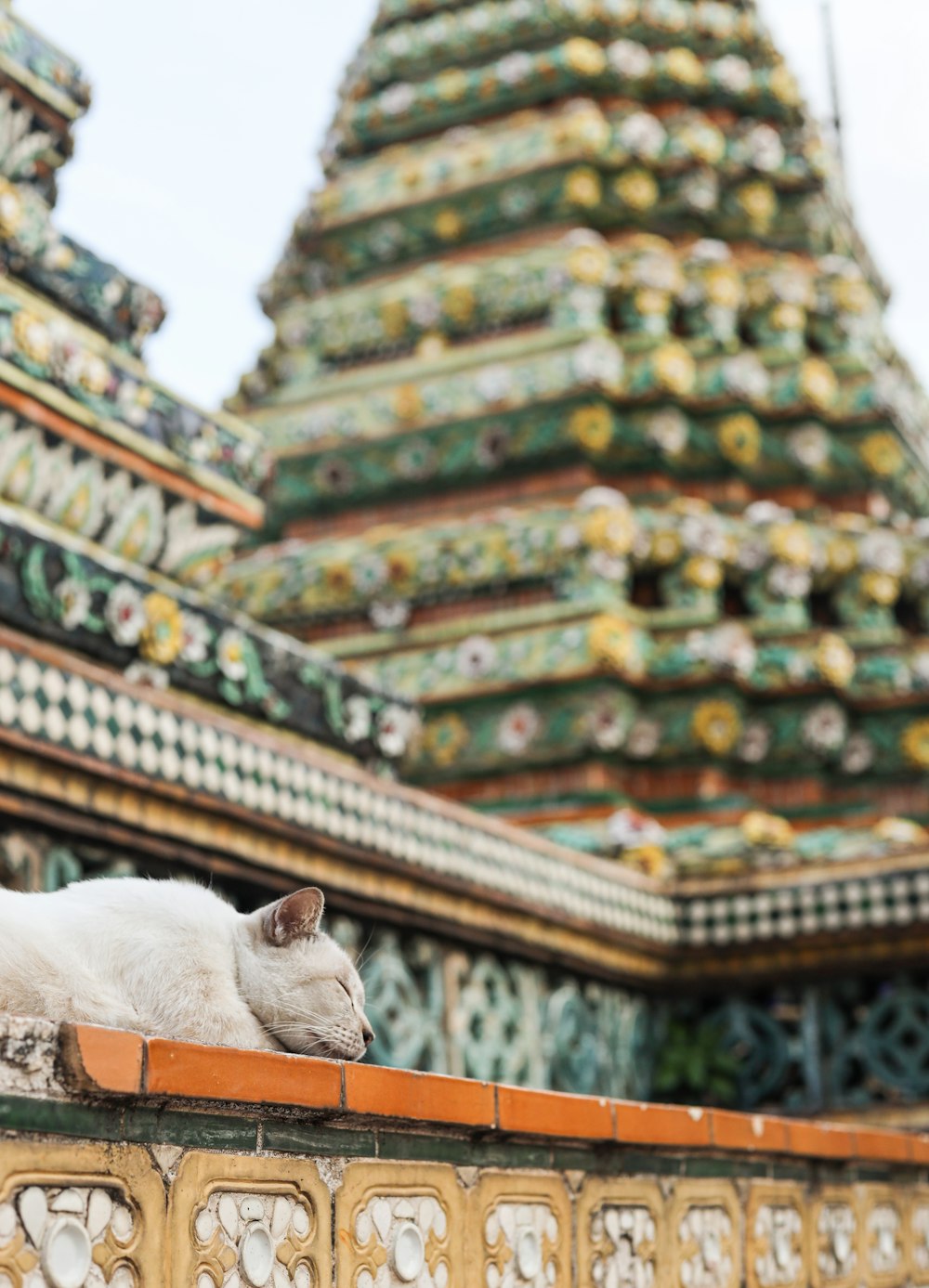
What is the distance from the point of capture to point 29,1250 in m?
1.83

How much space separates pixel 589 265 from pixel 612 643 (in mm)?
2998

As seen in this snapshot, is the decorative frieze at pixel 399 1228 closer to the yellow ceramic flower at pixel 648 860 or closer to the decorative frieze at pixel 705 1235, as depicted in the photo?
the decorative frieze at pixel 705 1235

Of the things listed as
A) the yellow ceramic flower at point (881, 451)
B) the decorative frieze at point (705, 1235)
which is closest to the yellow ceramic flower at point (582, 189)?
the yellow ceramic flower at point (881, 451)

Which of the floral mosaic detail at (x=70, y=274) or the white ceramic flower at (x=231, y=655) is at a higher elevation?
the floral mosaic detail at (x=70, y=274)

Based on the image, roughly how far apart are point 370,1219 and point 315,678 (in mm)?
3859

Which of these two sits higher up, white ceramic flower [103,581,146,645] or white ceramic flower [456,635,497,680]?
white ceramic flower [456,635,497,680]

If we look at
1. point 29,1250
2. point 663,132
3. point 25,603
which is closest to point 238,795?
point 25,603

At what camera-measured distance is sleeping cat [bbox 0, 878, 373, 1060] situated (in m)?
2.29

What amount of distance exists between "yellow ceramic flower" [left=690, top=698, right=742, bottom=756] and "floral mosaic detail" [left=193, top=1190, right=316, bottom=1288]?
7.16 metres

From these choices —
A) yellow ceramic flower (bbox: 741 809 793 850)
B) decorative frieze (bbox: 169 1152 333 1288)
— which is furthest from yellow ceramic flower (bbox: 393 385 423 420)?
decorative frieze (bbox: 169 1152 333 1288)

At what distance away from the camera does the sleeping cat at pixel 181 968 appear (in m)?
2.29

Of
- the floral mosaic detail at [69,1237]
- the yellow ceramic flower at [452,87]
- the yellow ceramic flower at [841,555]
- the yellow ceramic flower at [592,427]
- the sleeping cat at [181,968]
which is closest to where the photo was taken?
the floral mosaic detail at [69,1237]

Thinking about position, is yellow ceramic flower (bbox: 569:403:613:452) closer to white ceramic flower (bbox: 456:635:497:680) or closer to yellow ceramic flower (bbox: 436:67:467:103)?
white ceramic flower (bbox: 456:635:497:680)

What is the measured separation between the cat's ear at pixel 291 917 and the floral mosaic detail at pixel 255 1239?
1.58 feet
